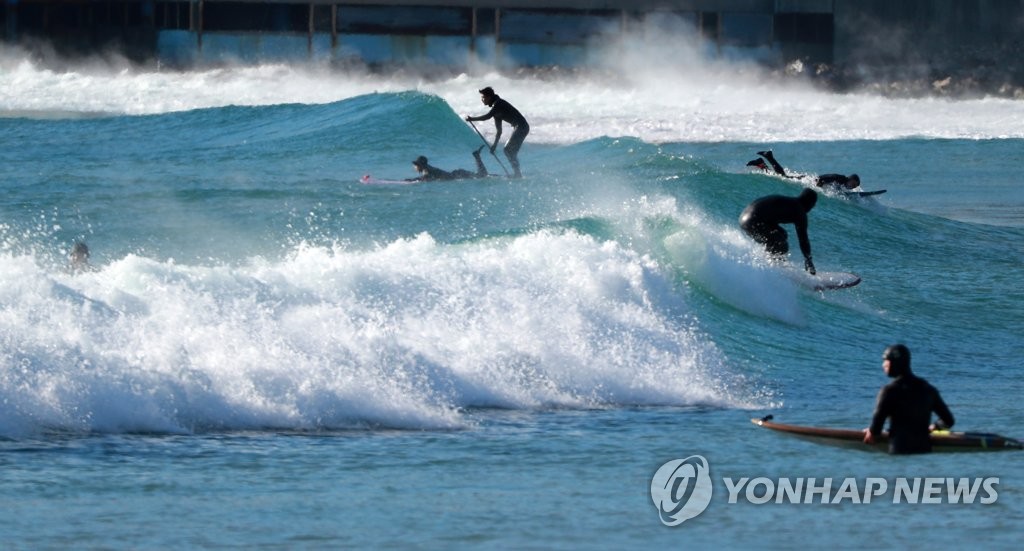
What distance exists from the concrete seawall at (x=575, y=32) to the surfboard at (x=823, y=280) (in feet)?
99.1

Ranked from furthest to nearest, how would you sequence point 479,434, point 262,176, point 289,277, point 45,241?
1. point 262,176
2. point 45,241
3. point 289,277
4. point 479,434

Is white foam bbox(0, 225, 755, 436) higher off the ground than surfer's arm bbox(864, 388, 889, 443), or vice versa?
surfer's arm bbox(864, 388, 889, 443)

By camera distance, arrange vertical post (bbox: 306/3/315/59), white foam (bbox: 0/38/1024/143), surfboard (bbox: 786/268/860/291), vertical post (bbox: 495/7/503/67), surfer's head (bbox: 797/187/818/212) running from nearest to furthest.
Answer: surfer's head (bbox: 797/187/818/212) → surfboard (bbox: 786/268/860/291) → white foam (bbox: 0/38/1024/143) → vertical post (bbox: 306/3/315/59) → vertical post (bbox: 495/7/503/67)

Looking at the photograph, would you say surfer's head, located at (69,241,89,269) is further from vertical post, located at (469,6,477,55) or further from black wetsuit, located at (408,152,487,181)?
vertical post, located at (469,6,477,55)

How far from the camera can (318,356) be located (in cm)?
1173

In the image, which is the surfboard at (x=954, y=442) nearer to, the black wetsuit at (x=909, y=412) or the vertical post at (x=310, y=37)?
the black wetsuit at (x=909, y=412)

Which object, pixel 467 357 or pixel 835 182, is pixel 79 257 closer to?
pixel 467 357

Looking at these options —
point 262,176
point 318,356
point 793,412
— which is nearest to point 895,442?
point 793,412

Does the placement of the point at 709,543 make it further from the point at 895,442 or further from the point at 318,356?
the point at 318,356

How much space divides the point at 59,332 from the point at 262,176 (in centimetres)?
1526

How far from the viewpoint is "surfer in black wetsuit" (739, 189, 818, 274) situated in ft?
52.6
